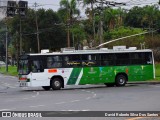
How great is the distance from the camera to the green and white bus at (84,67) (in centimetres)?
3172

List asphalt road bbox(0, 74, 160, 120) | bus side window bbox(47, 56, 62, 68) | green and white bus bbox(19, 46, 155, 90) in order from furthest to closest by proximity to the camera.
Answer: bus side window bbox(47, 56, 62, 68), green and white bus bbox(19, 46, 155, 90), asphalt road bbox(0, 74, 160, 120)

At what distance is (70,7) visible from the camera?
80188 mm

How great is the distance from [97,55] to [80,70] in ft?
5.90

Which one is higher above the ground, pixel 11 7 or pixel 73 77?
pixel 11 7

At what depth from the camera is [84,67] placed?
108 ft

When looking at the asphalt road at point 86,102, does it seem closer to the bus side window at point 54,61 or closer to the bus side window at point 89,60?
the bus side window at point 54,61

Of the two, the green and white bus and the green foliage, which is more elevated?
the green foliage

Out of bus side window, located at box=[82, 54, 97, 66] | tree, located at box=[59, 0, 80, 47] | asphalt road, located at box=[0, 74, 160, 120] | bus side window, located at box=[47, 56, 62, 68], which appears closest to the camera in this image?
asphalt road, located at box=[0, 74, 160, 120]

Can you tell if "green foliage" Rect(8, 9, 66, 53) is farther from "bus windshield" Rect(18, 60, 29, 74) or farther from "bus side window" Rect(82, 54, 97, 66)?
"bus windshield" Rect(18, 60, 29, 74)

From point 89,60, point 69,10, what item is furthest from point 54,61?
point 69,10

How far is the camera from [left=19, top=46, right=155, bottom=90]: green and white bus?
31.7 meters

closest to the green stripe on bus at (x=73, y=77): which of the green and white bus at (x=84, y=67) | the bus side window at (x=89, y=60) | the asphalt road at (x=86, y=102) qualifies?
the green and white bus at (x=84, y=67)

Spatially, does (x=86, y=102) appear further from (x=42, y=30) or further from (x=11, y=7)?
(x=42, y=30)

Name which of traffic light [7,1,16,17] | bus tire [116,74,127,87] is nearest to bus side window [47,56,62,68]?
bus tire [116,74,127,87]
